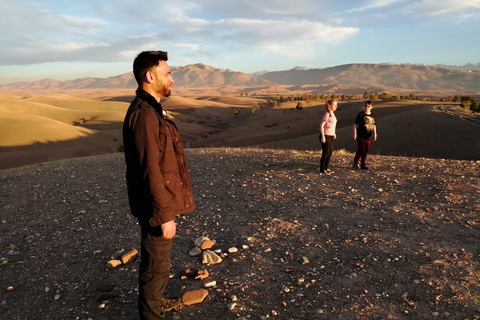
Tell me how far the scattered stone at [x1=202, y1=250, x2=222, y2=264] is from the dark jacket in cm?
178

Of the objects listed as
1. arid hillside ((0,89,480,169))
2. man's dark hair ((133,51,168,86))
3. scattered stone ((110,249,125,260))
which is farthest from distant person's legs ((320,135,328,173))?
man's dark hair ((133,51,168,86))

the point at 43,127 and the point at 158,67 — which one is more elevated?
the point at 158,67

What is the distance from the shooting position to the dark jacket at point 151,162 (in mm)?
2568

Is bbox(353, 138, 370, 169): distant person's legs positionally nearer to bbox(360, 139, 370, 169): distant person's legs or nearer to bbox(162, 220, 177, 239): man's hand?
bbox(360, 139, 370, 169): distant person's legs

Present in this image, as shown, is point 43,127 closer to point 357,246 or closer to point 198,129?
point 198,129

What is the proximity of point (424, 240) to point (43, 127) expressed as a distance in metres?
32.8

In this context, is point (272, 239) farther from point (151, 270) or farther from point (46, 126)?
point (46, 126)

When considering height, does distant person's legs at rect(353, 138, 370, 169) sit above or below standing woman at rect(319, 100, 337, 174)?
below

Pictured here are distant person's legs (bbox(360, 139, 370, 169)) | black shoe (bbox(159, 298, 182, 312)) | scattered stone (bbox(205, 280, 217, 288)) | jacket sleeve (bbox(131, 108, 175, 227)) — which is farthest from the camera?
distant person's legs (bbox(360, 139, 370, 169))

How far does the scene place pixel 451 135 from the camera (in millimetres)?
17391

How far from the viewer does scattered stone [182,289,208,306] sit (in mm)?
3521

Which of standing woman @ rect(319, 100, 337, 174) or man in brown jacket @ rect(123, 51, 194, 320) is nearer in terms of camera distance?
man in brown jacket @ rect(123, 51, 194, 320)

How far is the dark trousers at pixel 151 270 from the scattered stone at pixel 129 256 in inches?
62.4

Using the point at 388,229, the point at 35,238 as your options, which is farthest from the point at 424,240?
the point at 35,238
